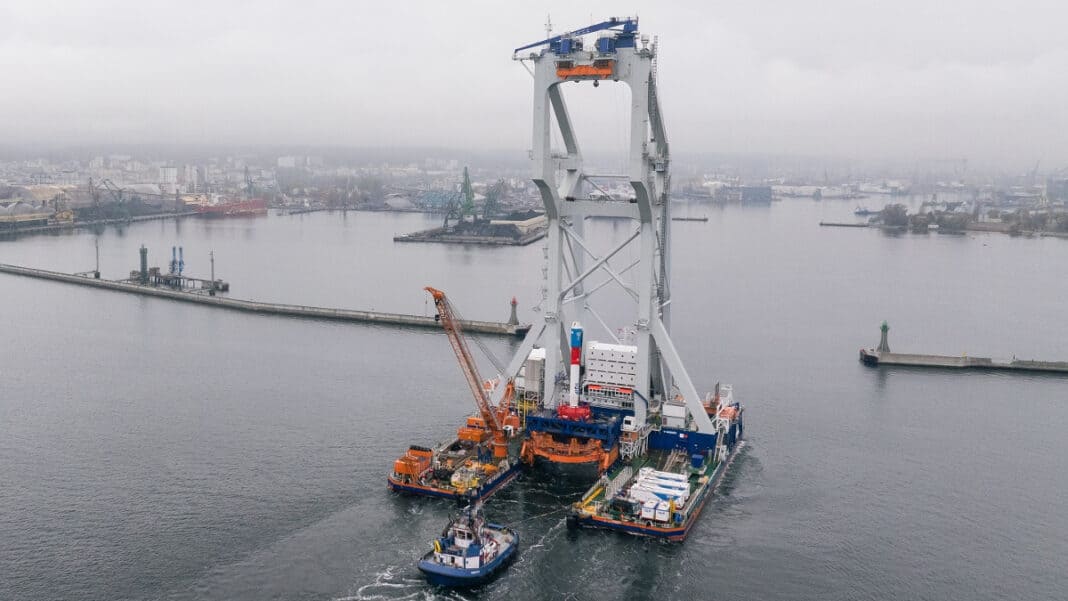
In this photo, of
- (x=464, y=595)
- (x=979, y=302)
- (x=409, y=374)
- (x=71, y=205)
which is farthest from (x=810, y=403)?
(x=71, y=205)

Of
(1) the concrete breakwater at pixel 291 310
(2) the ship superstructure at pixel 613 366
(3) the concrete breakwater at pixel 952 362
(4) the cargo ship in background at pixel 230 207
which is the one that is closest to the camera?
(2) the ship superstructure at pixel 613 366

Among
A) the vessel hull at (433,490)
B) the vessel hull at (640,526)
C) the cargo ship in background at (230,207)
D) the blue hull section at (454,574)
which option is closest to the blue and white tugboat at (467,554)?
the blue hull section at (454,574)

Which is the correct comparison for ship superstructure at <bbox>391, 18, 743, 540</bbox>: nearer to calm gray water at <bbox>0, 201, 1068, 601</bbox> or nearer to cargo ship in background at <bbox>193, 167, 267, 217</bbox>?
calm gray water at <bbox>0, 201, 1068, 601</bbox>

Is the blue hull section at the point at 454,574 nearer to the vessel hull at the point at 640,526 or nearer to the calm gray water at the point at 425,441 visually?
the calm gray water at the point at 425,441

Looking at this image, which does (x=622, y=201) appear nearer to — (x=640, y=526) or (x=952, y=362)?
(x=640, y=526)

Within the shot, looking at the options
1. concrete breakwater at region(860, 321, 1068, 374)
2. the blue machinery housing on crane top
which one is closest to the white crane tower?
the blue machinery housing on crane top

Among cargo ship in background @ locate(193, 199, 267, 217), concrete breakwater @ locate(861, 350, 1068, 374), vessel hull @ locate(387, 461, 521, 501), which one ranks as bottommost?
vessel hull @ locate(387, 461, 521, 501)
